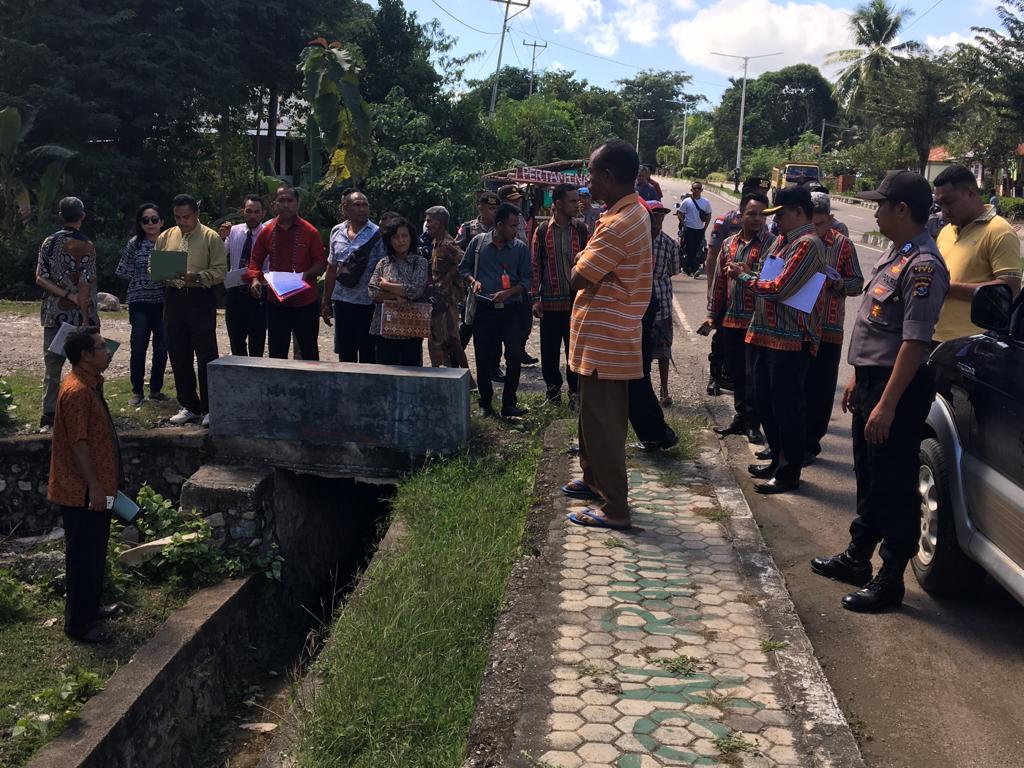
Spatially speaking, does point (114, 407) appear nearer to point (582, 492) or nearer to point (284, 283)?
point (284, 283)

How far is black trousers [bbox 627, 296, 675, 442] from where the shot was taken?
627 centimetres

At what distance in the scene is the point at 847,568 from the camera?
15.9 feet

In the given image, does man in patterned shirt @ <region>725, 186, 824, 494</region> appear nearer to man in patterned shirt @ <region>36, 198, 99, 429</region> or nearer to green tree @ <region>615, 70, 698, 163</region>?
man in patterned shirt @ <region>36, 198, 99, 429</region>

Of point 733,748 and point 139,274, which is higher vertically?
point 139,274

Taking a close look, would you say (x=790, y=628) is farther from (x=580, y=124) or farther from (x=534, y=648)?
(x=580, y=124)

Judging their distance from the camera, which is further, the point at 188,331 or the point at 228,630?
the point at 188,331

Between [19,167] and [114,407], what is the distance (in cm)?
1069

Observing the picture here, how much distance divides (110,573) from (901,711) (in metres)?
4.57

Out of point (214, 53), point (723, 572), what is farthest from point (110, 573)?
point (214, 53)

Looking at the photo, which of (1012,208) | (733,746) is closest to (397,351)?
(733,746)

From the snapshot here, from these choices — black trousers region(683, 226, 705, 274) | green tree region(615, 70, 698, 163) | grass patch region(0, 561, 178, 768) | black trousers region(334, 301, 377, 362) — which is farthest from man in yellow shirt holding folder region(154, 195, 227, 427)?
green tree region(615, 70, 698, 163)

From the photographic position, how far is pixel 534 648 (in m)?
3.98

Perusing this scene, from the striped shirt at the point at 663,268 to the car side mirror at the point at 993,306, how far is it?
3.64 metres

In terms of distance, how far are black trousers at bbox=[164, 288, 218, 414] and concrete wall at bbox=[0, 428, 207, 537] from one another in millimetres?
499
